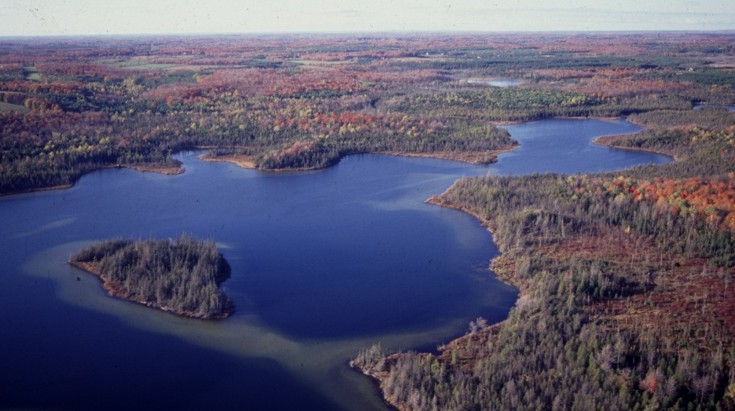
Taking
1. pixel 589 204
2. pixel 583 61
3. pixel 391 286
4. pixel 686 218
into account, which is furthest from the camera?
pixel 583 61

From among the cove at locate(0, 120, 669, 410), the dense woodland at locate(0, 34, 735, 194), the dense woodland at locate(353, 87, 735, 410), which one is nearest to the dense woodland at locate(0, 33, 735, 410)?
the dense woodland at locate(353, 87, 735, 410)

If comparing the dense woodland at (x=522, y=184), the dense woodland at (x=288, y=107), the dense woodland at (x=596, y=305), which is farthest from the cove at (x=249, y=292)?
the dense woodland at (x=288, y=107)

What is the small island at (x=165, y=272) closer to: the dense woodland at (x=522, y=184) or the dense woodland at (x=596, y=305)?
the dense woodland at (x=522, y=184)

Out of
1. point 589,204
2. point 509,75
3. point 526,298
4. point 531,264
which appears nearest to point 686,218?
point 589,204

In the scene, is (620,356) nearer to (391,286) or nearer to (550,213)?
(391,286)

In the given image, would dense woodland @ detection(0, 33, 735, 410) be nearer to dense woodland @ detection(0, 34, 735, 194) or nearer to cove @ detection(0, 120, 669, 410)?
dense woodland @ detection(0, 34, 735, 194)

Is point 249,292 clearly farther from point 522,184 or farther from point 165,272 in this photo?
point 522,184
